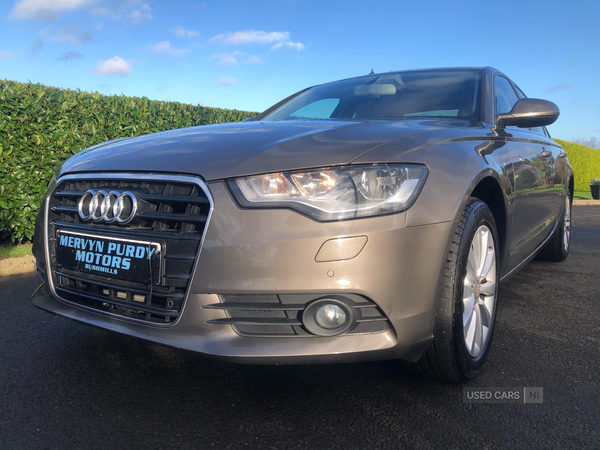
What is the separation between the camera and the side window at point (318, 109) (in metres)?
3.11

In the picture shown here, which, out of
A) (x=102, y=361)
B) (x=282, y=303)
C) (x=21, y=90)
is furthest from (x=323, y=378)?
(x=21, y=90)

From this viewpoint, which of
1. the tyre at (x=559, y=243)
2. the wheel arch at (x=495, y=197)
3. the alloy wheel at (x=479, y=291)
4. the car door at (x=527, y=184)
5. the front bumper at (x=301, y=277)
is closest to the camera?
the front bumper at (x=301, y=277)

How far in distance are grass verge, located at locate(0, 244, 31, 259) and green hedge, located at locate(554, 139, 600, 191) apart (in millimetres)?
22872

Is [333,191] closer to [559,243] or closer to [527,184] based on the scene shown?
[527,184]

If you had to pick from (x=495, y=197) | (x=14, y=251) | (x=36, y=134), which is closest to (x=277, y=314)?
(x=495, y=197)

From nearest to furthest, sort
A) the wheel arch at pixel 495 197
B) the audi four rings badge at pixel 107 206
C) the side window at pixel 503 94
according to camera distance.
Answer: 1. the audi four rings badge at pixel 107 206
2. the wheel arch at pixel 495 197
3. the side window at pixel 503 94

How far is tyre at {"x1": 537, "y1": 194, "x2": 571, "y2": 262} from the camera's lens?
441cm

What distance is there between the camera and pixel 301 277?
5.09 ft

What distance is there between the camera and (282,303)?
162 cm

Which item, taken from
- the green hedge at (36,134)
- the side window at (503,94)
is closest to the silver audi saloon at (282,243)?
the side window at (503,94)

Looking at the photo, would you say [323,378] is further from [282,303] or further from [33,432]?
[33,432]

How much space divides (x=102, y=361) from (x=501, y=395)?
5.82 ft

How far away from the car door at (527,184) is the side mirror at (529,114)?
0.23ft

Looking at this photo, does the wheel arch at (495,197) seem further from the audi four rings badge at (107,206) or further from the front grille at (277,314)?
the audi four rings badge at (107,206)
